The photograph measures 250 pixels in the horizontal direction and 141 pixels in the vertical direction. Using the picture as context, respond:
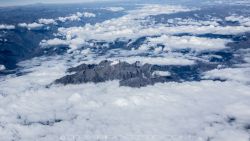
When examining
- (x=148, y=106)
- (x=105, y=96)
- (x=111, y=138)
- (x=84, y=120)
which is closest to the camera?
(x=111, y=138)

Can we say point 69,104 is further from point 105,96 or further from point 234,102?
point 234,102

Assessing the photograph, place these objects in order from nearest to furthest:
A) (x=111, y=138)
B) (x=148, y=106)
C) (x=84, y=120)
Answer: (x=111, y=138)
(x=84, y=120)
(x=148, y=106)

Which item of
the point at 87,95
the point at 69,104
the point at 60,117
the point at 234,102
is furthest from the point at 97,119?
the point at 234,102

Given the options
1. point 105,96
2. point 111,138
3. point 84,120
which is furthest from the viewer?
point 105,96

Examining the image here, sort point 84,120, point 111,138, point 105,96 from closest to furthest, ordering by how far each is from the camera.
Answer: point 111,138, point 84,120, point 105,96

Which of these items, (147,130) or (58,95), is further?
(58,95)

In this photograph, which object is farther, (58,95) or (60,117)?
(58,95)

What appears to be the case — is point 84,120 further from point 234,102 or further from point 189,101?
point 234,102

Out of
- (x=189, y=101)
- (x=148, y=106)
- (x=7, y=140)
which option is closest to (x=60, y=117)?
(x=7, y=140)
